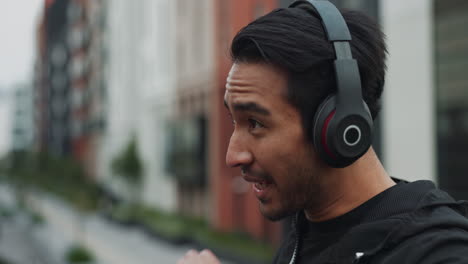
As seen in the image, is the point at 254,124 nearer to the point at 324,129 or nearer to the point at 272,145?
the point at 272,145

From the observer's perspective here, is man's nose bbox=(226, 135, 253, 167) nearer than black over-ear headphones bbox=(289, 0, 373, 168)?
No

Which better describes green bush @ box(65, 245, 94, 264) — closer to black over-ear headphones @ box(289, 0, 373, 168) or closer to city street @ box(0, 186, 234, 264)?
city street @ box(0, 186, 234, 264)

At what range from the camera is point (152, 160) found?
38406 mm

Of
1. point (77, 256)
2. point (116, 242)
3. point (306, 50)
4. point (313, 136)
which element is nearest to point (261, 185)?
point (313, 136)

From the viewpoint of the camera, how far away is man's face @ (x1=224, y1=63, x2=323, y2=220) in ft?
5.16

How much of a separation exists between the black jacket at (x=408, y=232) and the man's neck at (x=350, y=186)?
7 cm

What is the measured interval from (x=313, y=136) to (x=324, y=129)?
38 millimetres

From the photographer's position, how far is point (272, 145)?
62.4 inches

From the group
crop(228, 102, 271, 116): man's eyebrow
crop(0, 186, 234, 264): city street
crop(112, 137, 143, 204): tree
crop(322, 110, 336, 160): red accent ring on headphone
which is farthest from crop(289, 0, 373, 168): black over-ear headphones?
crop(112, 137, 143, 204): tree

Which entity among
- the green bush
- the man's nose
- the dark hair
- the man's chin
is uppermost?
the dark hair

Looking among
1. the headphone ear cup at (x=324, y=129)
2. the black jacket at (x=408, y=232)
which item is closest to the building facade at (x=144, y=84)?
the headphone ear cup at (x=324, y=129)

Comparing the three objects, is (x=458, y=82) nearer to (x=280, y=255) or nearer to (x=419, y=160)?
(x=419, y=160)

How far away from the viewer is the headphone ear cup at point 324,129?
1541mm

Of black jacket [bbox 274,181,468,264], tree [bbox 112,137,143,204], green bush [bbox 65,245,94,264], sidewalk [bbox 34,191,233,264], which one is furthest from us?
tree [bbox 112,137,143,204]
